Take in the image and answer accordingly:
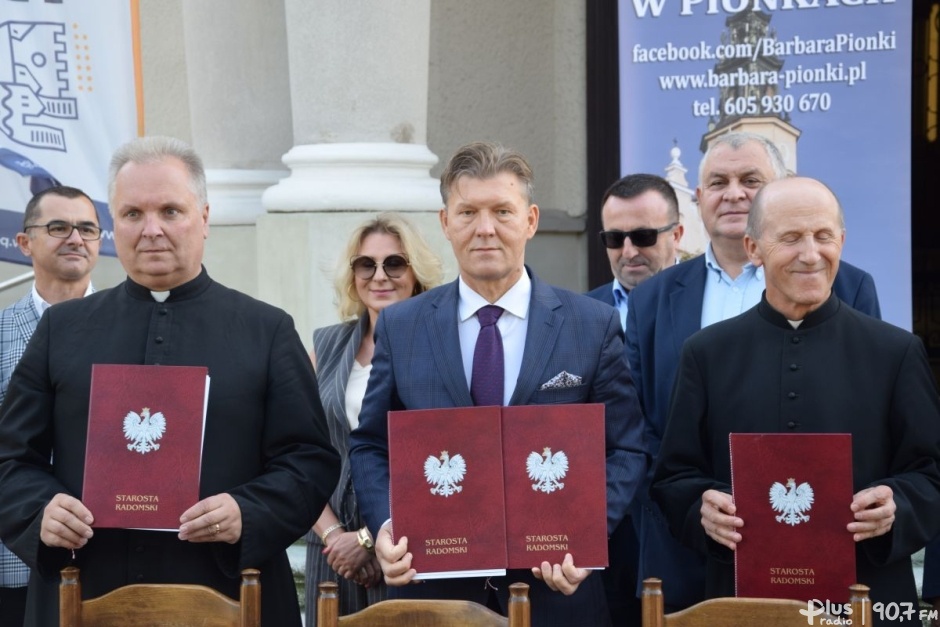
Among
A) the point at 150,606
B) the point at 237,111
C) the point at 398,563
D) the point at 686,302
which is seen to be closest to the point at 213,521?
the point at 150,606

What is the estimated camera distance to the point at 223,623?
2947 mm

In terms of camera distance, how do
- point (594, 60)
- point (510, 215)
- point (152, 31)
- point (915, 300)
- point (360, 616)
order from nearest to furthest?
point (360, 616)
point (510, 215)
point (594, 60)
point (152, 31)
point (915, 300)

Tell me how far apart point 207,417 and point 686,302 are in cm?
148

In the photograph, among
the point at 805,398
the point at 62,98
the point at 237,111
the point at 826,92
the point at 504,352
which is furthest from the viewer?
the point at 237,111

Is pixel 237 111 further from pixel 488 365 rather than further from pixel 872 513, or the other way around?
pixel 872 513

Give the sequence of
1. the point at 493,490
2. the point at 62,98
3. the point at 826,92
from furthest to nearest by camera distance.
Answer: the point at 62,98 → the point at 826,92 → the point at 493,490

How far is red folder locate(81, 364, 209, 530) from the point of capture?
9.82 feet

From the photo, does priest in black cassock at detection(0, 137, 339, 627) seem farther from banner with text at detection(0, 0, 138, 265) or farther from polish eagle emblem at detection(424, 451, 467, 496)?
banner with text at detection(0, 0, 138, 265)

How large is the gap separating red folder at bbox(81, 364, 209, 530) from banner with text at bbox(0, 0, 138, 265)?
3663mm

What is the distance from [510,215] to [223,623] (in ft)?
3.96

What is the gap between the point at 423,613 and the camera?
2.91 m

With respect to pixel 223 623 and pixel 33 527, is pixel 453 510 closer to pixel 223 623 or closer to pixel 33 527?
pixel 223 623

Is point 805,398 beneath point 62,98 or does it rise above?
beneath

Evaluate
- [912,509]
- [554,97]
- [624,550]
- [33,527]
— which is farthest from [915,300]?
[33,527]
